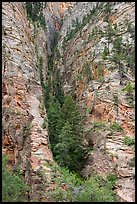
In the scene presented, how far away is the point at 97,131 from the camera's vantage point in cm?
3825

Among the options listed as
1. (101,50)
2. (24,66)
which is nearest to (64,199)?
(24,66)

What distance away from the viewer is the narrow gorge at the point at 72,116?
29.3 meters

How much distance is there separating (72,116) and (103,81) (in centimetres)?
902

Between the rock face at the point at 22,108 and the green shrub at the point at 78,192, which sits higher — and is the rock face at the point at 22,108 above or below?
above

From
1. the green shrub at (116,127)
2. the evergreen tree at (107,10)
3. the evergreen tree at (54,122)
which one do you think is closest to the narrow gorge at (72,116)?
the green shrub at (116,127)

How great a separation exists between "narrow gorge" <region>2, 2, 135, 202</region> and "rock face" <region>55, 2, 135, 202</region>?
91 millimetres

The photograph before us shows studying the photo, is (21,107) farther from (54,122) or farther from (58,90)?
(58,90)

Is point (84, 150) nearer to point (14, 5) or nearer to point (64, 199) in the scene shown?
point (64, 199)

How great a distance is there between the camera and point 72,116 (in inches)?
1501

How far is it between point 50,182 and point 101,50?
90.4 feet

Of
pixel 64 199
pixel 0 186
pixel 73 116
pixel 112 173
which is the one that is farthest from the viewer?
→ pixel 73 116

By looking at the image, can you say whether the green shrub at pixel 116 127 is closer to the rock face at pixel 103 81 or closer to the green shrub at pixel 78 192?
the rock face at pixel 103 81

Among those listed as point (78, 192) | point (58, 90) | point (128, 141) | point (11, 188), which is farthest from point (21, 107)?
point (11, 188)

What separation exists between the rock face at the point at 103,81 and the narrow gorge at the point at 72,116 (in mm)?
91
